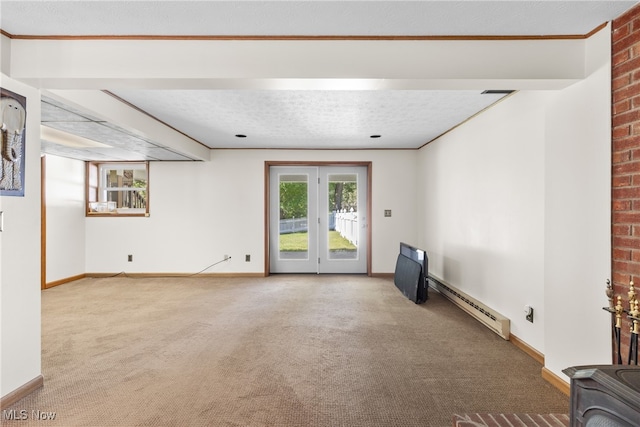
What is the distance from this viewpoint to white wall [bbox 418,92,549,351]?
2656 millimetres

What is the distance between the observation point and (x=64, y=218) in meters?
5.41

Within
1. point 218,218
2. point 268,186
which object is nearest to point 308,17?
point 268,186

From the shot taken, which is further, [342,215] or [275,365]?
[342,215]

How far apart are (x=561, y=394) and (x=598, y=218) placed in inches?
46.6

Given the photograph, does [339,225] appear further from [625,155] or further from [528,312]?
[625,155]

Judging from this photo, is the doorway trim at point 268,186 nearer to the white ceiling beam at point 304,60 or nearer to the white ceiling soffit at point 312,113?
the white ceiling soffit at point 312,113

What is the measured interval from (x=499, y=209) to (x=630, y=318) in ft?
5.69

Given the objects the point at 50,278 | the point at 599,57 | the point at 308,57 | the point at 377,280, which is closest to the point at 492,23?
the point at 599,57

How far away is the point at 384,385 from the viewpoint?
2244 mm

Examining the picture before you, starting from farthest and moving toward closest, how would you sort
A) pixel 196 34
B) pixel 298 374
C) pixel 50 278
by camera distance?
pixel 50 278
pixel 298 374
pixel 196 34

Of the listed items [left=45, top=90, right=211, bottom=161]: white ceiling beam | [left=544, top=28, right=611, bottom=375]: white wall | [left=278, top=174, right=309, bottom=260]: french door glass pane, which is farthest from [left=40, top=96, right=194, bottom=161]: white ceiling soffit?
[left=544, top=28, right=611, bottom=375]: white wall

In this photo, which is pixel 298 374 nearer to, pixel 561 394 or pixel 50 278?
pixel 561 394

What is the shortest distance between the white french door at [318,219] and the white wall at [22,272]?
3860mm

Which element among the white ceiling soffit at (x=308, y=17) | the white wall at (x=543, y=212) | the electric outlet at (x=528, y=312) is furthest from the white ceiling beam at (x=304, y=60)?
the electric outlet at (x=528, y=312)
